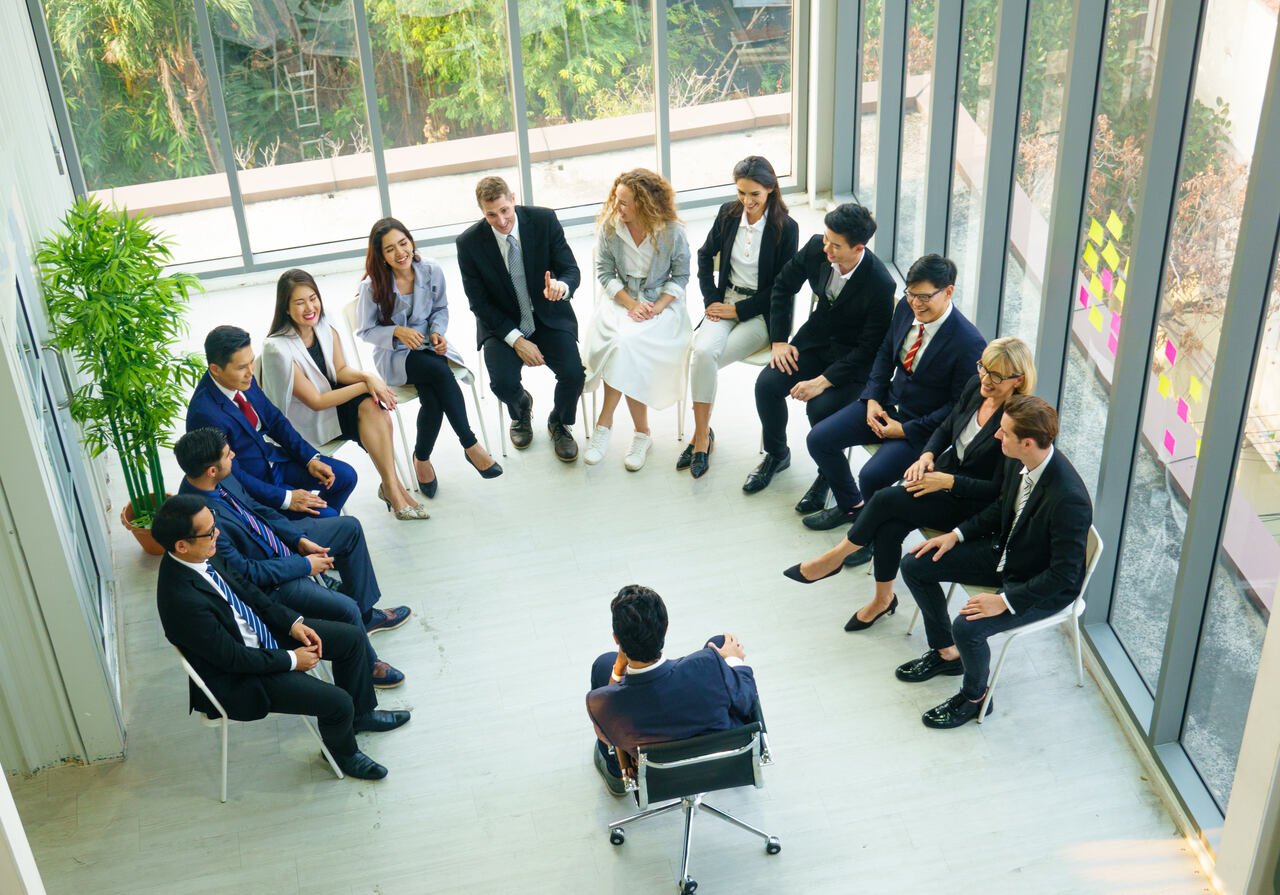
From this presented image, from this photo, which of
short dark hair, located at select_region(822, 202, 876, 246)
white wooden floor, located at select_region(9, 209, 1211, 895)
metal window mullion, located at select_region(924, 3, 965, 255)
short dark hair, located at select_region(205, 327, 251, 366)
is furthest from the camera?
metal window mullion, located at select_region(924, 3, 965, 255)

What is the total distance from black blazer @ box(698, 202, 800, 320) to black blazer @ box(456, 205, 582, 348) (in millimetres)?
683

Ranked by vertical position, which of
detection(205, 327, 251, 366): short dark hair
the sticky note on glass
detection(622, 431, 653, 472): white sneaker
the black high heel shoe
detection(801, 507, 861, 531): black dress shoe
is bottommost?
the black high heel shoe

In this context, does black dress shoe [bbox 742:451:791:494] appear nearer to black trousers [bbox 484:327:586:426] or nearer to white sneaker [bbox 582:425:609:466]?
white sneaker [bbox 582:425:609:466]

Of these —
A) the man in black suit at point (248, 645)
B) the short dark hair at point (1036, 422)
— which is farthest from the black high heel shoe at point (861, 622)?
the man in black suit at point (248, 645)

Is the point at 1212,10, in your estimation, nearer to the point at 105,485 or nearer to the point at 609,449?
the point at 609,449

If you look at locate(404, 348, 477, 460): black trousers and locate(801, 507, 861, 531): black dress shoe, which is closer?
locate(801, 507, 861, 531): black dress shoe

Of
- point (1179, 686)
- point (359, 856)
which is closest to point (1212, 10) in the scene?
point (1179, 686)

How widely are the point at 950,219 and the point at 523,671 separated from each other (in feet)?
11.2

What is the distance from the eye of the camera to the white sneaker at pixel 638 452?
659 centimetres

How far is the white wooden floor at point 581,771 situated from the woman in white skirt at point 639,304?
77 centimetres

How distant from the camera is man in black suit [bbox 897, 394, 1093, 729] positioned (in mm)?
4523

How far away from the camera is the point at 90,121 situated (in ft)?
26.8

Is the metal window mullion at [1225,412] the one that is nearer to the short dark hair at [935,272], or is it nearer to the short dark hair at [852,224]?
the short dark hair at [935,272]

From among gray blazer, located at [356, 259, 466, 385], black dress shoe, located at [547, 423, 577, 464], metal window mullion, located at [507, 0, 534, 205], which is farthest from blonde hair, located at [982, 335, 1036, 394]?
metal window mullion, located at [507, 0, 534, 205]
